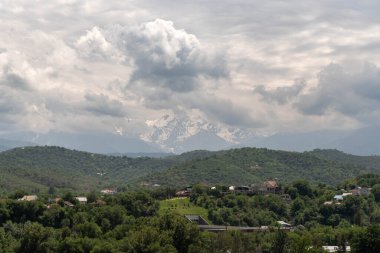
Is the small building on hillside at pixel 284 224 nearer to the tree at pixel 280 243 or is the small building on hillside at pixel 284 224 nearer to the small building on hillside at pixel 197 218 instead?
the small building on hillside at pixel 197 218

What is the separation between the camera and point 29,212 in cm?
16362

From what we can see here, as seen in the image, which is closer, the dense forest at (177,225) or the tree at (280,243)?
the dense forest at (177,225)

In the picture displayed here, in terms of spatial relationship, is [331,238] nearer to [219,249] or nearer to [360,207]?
[219,249]

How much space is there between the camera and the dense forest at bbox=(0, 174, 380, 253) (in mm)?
121000

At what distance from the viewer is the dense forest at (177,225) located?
12100cm

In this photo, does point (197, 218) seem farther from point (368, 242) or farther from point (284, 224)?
point (368, 242)

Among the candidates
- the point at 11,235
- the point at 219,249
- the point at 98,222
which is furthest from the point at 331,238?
the point at 11,235

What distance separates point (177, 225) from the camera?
12319 centimetres

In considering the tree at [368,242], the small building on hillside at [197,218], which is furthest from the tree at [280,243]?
the small building on hillside at [197,218]

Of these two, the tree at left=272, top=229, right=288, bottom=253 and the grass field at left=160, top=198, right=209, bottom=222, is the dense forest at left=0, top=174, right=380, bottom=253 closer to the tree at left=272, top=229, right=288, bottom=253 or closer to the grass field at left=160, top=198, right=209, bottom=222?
the tree at left=272, top=229, right=288, bottom=253

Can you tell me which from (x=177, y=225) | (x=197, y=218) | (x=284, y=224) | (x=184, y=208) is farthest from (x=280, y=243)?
(x=184, y=208)

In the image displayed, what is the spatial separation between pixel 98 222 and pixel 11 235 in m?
21.5

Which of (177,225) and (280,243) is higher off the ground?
(177,225)

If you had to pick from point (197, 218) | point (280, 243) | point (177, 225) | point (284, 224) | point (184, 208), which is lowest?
point (280, 243)
